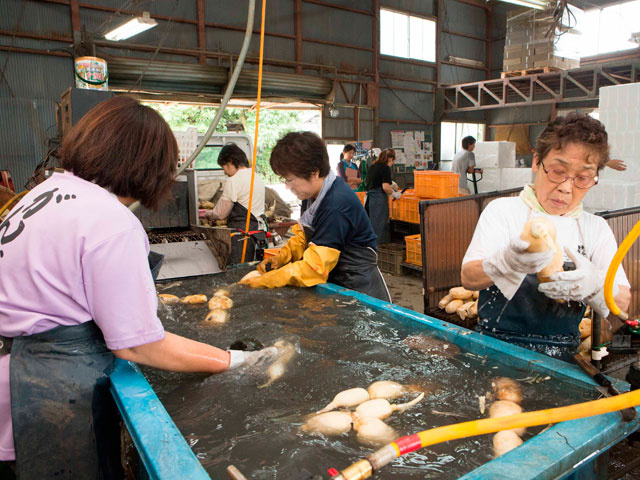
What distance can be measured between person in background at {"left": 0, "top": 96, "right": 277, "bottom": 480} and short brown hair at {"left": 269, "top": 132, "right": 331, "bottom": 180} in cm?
132

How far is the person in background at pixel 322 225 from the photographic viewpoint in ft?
9.09

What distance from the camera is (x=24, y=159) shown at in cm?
845

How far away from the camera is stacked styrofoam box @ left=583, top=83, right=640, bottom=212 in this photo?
4.56 meters

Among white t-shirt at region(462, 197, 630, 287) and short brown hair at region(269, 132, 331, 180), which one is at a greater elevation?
short brown hair at region(269, 132, 331, 180)

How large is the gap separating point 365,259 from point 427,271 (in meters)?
0.96

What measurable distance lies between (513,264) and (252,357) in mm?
1060

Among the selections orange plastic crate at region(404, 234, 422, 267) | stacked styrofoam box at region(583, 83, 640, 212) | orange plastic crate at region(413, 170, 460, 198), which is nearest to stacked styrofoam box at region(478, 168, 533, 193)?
orange plastic crate at region(413, 170, 460, 198)

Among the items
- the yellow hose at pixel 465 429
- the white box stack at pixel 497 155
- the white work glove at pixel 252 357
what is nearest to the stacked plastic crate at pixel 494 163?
the white box stack at pixel 497 155

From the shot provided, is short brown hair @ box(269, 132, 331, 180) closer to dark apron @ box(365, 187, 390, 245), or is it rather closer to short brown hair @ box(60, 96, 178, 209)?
short brown hair @ box(60, 96, 178, 209)

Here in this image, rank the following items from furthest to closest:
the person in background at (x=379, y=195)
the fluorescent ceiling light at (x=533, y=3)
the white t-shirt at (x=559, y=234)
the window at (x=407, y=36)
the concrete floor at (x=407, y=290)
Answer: the window at (x=407, y=36) < the fluorescent ceiling light at (x=533, y=3) < the person in background at (x=379, y=195) < the concrete floor at (x=407, y=290) < the white t-shirt at (x=559, y=234)

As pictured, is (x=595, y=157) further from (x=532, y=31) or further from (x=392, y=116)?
(x=392, y=116)

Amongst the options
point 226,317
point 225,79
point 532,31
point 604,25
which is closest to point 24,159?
point 225,79

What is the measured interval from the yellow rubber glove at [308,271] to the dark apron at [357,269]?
116 millimetres

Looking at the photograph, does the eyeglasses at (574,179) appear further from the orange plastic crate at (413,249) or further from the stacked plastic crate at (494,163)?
the stacked plastic crate at (494,163)
